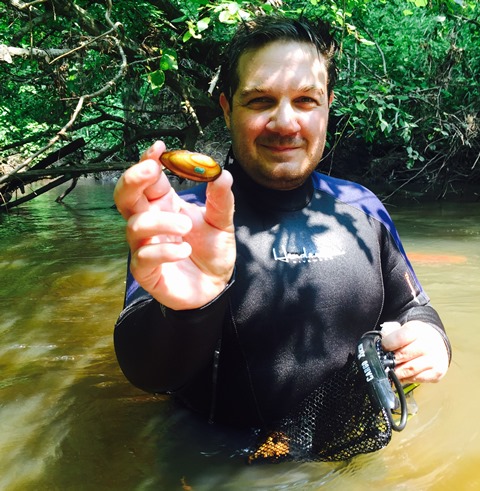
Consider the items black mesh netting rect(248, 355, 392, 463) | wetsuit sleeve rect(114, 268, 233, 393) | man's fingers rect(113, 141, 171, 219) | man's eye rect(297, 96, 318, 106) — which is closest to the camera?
man's fingers rect(113, 141, 171, 219)

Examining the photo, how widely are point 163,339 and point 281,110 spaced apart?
39.8 inches

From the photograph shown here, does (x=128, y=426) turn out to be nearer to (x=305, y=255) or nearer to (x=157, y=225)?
(x=305, y=255)

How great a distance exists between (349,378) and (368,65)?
654 cm

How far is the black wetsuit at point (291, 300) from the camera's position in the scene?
1991 mm

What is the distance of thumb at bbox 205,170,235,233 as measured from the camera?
47.1 inches

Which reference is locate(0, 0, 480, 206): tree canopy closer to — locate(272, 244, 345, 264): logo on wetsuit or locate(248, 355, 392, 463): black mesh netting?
locate(272, 244, 345, 264): logo on wetsuit

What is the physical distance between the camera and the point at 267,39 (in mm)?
2037

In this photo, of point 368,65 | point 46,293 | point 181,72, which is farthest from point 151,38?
point 46,293

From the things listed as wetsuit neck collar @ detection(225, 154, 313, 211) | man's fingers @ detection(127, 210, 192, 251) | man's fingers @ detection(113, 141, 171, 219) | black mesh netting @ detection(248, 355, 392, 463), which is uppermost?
man's fingers @ detection(113, 141, 171, 219)

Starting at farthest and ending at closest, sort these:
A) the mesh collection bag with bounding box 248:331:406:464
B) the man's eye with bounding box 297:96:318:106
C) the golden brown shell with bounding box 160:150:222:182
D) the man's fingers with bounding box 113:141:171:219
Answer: the man's eye with bounding box 297:96:318:106, the mesh collection bag with bounding box 248:331:406:464, the golden brown shell with bounding box 160:150:222:182, the man's fingers with bounding box 113:141:171:219

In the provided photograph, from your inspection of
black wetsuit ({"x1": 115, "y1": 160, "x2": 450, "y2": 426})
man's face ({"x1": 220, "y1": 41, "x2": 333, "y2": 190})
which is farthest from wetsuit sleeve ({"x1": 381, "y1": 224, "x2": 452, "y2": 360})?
man's face ({"x1": 220, "y1": 41, "x2": 333, "y2": 190})

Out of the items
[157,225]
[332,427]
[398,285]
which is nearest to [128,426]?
[332,427]

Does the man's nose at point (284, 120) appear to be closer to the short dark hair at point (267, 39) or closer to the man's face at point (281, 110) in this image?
the man's face at point (281, 110)

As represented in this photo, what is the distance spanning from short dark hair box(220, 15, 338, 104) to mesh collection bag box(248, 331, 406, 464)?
1.16 meters
